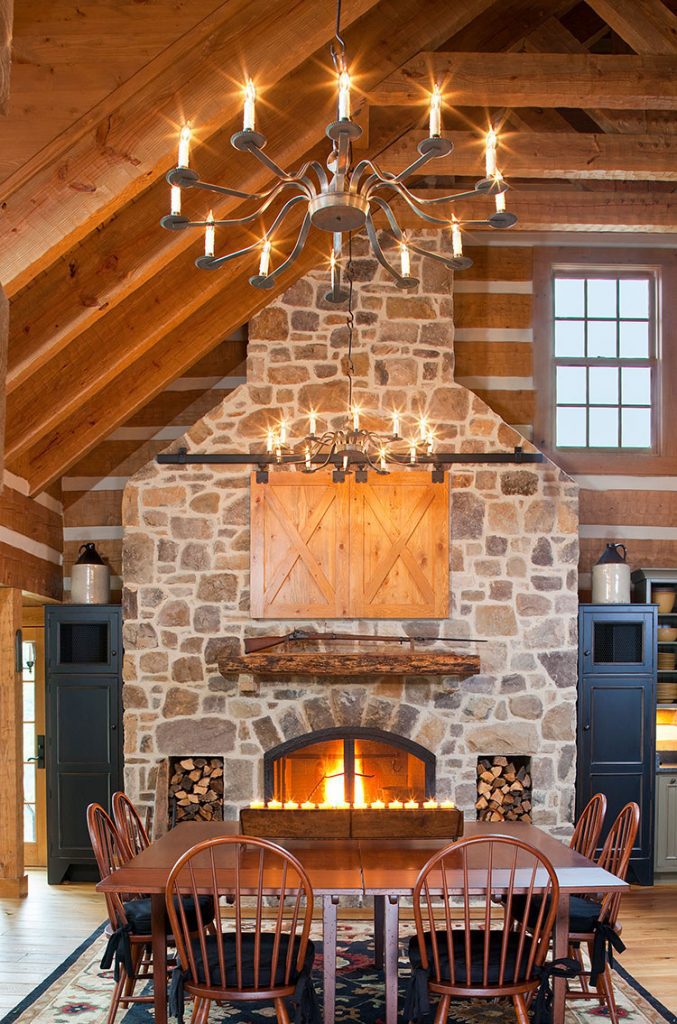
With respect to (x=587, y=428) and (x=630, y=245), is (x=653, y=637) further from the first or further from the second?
(x=630, y=245)

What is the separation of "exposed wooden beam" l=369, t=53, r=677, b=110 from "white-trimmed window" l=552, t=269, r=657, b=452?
2553 mm

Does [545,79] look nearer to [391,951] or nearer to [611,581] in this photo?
[611,581]

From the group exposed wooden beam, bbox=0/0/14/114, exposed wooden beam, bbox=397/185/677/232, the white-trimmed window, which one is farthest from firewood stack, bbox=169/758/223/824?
exposed wooden beam, bbox=0/0/14/114

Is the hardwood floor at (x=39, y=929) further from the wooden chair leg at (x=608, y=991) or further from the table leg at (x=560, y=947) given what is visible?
the wooden chair leg at (x=608, y=991)

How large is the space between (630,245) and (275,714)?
15.1 ft

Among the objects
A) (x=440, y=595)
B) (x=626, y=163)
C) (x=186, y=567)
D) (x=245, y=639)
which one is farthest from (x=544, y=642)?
(x=626, y=163)

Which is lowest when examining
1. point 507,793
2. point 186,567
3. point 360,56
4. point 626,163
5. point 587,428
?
point 507,793

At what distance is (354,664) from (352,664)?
0.04 ft

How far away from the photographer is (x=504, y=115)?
7609mm

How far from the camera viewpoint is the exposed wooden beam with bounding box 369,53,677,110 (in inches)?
224

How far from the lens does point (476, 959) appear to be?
3.92 m

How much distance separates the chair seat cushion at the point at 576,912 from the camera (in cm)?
448

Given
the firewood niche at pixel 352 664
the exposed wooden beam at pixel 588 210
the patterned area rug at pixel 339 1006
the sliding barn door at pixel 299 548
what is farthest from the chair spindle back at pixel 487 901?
the exposed wooden beam at pixel 588 210

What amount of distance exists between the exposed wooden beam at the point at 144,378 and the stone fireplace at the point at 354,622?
0.27 meters
